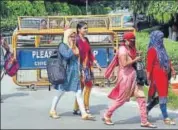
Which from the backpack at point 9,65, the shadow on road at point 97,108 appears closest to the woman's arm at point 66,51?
the backpack at point 9,65

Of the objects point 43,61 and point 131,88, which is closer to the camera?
point 131,88

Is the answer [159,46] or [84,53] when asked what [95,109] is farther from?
[159,46]

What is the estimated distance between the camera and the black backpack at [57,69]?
28.2ft

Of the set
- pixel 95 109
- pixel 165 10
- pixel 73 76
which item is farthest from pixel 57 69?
pixel 165 10

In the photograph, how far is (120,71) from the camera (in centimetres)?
836

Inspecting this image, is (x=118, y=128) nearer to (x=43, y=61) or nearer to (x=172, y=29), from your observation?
(x=43, y=61)

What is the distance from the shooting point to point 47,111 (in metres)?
9.35

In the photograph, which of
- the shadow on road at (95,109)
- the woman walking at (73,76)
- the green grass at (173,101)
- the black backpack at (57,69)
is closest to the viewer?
the black backpack at (57,69)

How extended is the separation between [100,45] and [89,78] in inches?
137

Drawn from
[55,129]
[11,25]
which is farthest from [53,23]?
[11,25]

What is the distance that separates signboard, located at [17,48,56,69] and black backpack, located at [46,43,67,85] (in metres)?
3.46

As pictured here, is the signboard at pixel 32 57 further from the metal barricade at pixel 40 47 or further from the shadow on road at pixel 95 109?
the shadow on road at pixel 95 109

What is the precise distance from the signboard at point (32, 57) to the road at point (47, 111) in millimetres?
584

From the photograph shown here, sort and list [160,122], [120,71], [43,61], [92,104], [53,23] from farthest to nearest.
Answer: [53,23] → [43,61] → [92,104] → [160,122] → [120,71]
